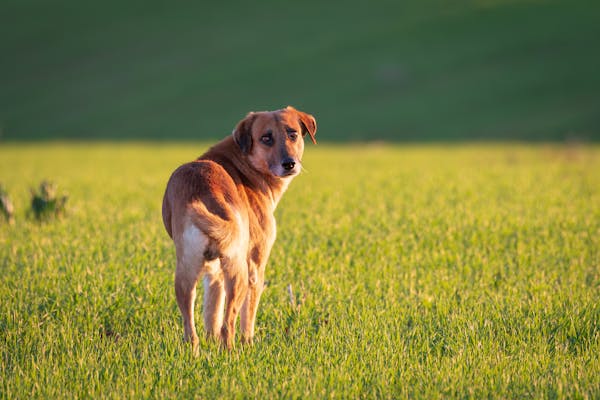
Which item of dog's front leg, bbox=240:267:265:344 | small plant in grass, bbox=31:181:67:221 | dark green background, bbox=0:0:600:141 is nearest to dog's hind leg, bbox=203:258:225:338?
dog's front leg, bbox=240:267:265:344

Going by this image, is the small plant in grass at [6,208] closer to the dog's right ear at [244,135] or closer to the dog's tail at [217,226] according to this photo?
the dog's right ear at [244,135]

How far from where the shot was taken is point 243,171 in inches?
223

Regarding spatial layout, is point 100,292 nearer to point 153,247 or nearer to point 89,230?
point 153,247

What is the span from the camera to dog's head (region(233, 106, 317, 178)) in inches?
Answer: 220

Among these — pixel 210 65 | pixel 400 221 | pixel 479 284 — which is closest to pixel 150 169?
pixel 400 221

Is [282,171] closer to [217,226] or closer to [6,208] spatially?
[217,226]

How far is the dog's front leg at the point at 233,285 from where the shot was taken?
4.61 meters

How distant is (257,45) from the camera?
6231 cm

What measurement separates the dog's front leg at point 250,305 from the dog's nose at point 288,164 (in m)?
0.96

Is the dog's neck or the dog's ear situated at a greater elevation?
the dog's ear

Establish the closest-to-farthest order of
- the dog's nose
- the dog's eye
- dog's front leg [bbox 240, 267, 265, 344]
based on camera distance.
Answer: dog's front leg [bbox 240, 267, 265, 344]
the dog's nose
the dog's eye

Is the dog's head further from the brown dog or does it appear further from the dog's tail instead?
the dog's tail

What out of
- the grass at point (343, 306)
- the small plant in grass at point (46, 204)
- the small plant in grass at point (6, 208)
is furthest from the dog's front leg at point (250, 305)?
the small plant in grass at point (6, 208)

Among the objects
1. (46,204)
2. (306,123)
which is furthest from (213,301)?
(46,204)
